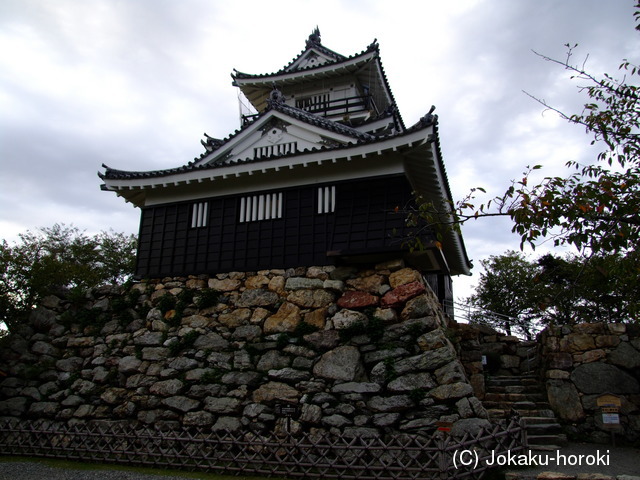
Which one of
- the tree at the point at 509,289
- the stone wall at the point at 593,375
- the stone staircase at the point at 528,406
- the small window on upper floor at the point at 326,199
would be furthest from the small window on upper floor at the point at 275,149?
the tree at the point at 509,289

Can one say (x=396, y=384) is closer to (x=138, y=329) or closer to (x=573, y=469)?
(x=573, y=469)

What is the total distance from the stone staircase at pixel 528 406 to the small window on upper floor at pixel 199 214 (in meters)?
8.56

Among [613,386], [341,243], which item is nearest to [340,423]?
[341,243]

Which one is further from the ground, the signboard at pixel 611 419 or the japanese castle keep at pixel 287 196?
the japanese castle keep at pixel 287 196

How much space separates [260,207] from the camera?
12.0m

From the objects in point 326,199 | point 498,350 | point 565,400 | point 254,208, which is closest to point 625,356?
point 565,400

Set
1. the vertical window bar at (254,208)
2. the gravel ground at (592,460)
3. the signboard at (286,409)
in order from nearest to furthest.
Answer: the gravel ground at (592,460) < the signboard at (286,409) < the vertical window bar at (254,208)

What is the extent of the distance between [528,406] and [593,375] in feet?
5.77

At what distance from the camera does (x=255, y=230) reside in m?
11.9

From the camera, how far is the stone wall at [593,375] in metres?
10.7

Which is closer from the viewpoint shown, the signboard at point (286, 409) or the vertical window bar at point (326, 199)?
the signboard at point (286, 409)

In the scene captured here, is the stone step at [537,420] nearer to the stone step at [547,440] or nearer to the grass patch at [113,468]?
the stone step at [547,440]

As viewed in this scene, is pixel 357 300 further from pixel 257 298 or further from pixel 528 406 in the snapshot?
pixel 528 406

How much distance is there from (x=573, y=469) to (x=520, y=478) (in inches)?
64.8
